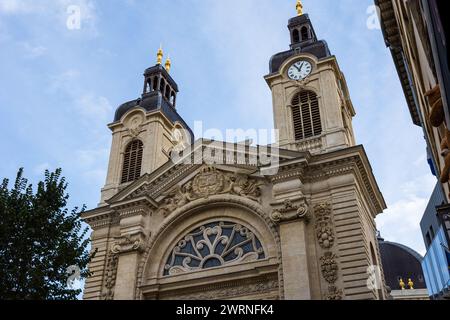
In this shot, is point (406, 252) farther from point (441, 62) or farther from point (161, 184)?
point (441, 62)

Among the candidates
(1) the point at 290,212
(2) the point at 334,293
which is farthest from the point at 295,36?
(2) the point at 334,293

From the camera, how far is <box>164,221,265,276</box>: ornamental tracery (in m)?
24.3

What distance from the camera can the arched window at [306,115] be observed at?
1086 inches

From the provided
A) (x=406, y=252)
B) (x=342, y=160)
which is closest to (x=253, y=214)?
(x=342, y=160)

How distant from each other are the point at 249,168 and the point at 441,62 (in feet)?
69.0

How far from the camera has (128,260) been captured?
2541 centimetres

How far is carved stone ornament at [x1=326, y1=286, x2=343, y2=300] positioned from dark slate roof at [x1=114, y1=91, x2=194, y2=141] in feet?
57.6

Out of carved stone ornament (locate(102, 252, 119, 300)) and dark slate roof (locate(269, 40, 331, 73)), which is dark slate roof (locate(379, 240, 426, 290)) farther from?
carved stone ornament (locate(102, 252, 119, 300))

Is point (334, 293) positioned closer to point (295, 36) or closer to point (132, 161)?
point (132, 161)

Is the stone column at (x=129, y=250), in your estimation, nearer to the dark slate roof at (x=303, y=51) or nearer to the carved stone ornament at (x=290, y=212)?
the carved stone ornament at (x=290, y=212)

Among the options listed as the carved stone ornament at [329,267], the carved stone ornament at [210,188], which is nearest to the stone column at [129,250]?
the carved stone ornament at [210,188]

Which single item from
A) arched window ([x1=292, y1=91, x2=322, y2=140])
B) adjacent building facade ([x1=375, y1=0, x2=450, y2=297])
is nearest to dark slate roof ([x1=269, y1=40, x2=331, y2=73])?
arched window ([x1=292, y1=91, x2=322, y2=140])

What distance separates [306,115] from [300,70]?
10.6 feet
